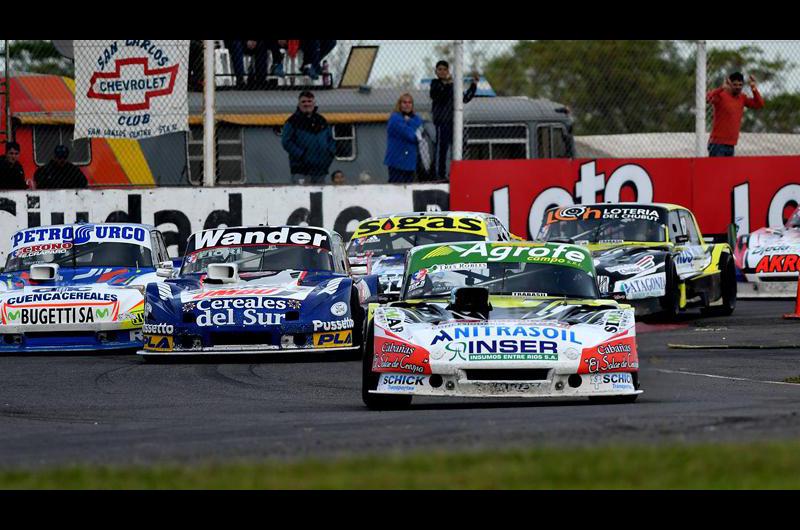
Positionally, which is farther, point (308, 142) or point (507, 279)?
point (308, 142)

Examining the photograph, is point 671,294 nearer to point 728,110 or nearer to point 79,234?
point 728,110

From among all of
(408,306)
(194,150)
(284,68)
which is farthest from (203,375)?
(284,68)

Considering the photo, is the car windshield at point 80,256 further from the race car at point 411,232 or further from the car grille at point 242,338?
the car grille at point 242,338

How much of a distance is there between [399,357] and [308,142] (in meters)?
11.8

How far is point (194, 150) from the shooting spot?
21562 mm

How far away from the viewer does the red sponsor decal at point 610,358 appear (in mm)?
9461

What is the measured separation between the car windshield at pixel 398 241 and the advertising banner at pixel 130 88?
12.7ft

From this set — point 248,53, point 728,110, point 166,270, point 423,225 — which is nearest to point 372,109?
point 248,53

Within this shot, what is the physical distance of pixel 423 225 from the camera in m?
18.2

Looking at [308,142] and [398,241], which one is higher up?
[308,142]

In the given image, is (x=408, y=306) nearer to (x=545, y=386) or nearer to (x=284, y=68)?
(x=545, y=386)

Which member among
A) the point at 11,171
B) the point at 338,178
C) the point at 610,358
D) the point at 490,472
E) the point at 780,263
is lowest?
the point at 490,472
